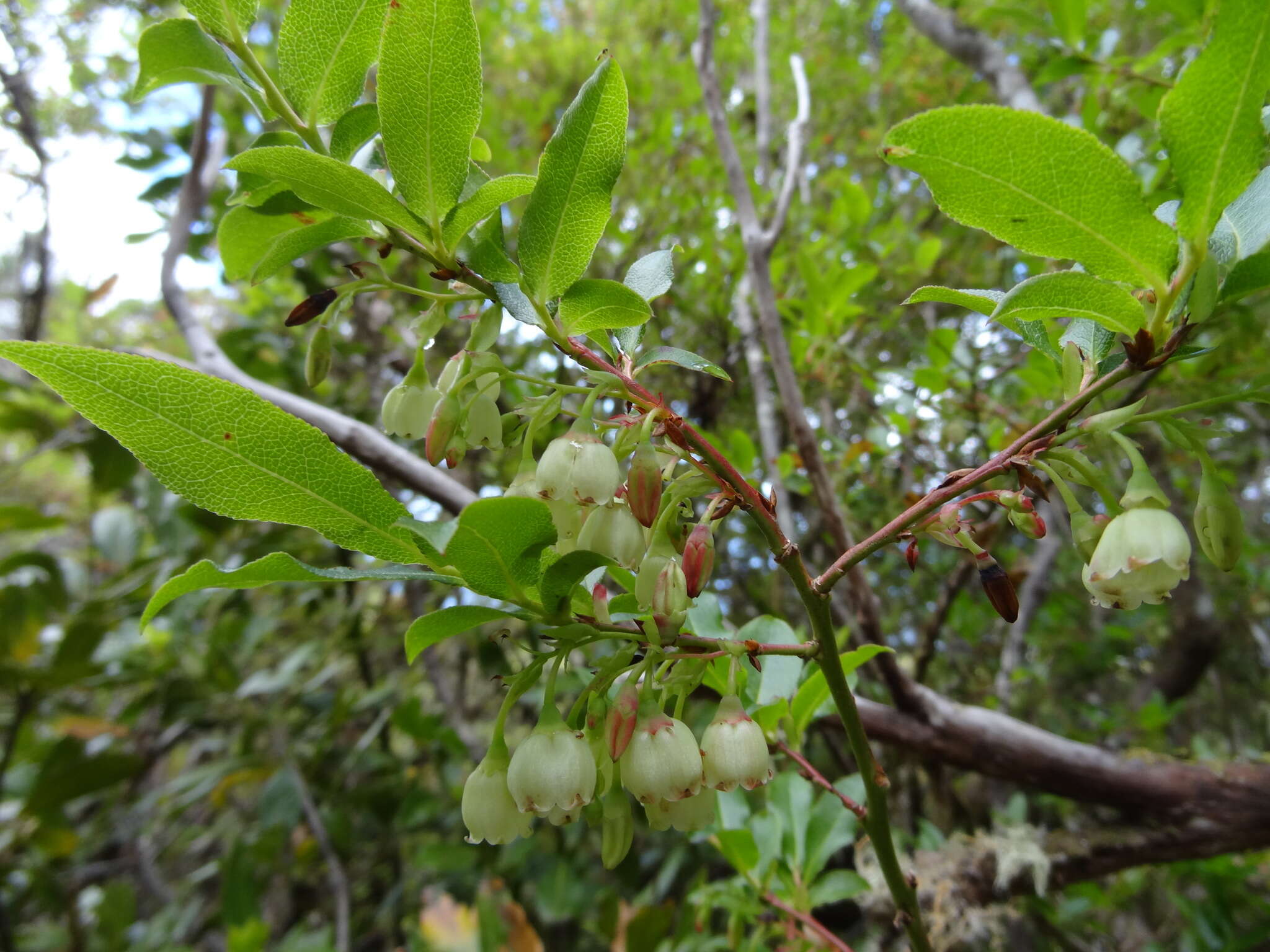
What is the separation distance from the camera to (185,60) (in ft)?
2.66

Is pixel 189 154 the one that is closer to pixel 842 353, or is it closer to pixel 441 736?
pixel 441 736

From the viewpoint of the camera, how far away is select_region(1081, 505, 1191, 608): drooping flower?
2.06 ft

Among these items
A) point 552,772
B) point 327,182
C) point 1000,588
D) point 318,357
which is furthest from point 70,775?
point 1000,588

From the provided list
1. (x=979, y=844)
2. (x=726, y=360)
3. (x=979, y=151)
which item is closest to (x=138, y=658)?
(x=726, y=360)

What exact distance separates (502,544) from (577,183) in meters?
0.34

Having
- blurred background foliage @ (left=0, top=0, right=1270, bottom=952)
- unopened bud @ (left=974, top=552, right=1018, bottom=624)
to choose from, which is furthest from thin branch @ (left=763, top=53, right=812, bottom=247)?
unopened bud @ (left=974, top=552, right=1018, bottom=624)

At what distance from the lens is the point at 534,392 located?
85.2 inches

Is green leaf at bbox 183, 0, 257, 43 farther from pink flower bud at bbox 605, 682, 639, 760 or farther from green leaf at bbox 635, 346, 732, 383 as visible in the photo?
pink flower bud at bbox 605, 682, 639, 760

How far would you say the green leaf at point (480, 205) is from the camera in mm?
697

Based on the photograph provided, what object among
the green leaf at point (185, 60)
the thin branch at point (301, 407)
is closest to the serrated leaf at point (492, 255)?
the green leaf at point (185, 60)

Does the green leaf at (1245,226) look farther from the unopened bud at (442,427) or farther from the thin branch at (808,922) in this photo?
the thin branch at (808,922)

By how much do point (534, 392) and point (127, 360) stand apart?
157cm

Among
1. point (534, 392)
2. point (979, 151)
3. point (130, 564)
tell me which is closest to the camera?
point (979, 151)

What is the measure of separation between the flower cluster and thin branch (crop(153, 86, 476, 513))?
842 mm
